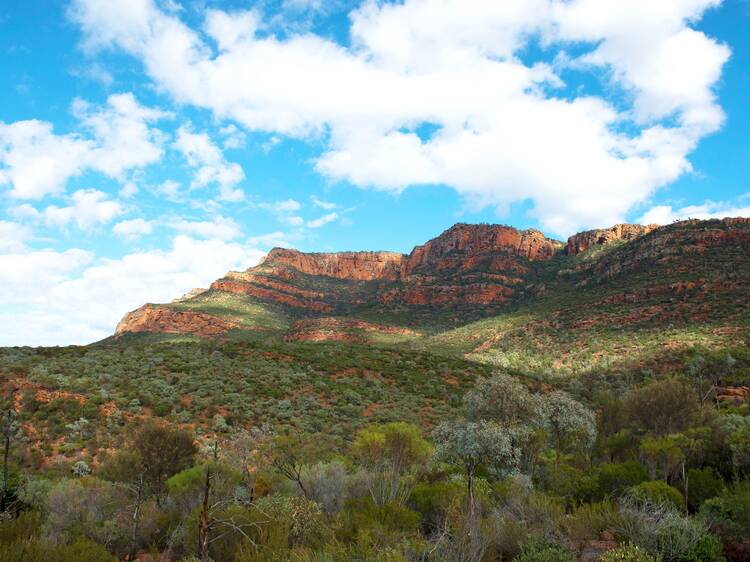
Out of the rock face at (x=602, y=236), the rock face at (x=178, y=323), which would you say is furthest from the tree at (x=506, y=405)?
the rock face at (x=602, y=236)

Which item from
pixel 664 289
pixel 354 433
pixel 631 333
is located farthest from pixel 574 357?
pixel 354 433

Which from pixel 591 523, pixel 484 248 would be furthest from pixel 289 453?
pixel 484 248

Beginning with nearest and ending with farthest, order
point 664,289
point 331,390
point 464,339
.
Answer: point 331,390
point 664,289
point 464,339

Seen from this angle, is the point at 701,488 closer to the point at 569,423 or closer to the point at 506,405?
Result: the point at 569,423

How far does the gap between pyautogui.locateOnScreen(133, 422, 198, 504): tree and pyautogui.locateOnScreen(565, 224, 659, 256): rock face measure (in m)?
125

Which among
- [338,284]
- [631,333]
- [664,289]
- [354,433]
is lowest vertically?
[354,433]

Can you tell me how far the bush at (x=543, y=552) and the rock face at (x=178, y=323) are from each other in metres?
102

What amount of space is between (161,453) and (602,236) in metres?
134

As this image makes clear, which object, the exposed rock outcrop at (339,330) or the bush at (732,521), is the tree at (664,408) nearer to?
the bush at (732,521)

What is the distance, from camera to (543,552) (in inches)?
346

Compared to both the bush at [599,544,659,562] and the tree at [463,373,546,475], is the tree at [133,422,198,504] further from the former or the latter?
the bush at [599,544,659,562]

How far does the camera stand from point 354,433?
1067 inches

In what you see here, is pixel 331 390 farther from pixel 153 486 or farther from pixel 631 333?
pixel 631 333

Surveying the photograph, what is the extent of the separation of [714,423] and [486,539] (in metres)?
18.3
